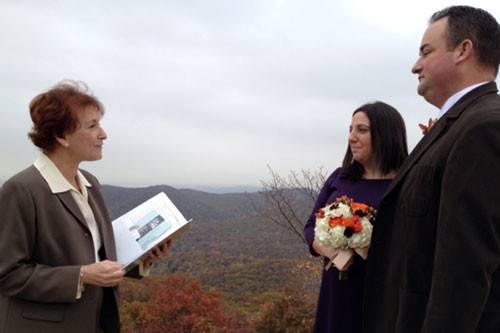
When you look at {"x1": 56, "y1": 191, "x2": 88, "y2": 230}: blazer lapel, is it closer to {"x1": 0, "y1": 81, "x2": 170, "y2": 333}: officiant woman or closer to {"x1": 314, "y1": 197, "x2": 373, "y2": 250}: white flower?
{"x1": 0, "y1": 81, "x2": 170, "y2": 333}: officiant woman

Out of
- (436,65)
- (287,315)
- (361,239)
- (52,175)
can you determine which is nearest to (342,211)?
(361,239)

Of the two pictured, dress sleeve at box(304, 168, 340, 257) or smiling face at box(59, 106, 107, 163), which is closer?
smiling face at box(59, 106, 107, 163)

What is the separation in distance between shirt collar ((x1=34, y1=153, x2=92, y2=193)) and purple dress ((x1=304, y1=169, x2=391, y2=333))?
1640 mm

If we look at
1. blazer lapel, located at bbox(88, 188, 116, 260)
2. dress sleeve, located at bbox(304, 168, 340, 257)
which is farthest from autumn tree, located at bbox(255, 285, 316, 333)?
blazer lapel, located at bbox(88, 188, 116, 260)

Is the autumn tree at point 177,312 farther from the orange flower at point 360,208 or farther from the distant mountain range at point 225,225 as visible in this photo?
the orange flower at point 360,208

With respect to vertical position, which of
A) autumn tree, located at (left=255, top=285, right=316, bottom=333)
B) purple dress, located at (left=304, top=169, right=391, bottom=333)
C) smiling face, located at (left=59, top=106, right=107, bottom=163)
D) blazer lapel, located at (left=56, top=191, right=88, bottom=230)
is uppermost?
smiling face, located at (left=59, top=106, right=107, bottom=163)

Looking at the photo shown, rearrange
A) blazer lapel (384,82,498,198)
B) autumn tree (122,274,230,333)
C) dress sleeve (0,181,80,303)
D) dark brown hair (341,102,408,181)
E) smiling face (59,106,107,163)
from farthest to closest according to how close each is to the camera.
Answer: autumn tree (122,274,230,333), dark brown hair (341,102,408,181), smiling face (59,106,107,163), dress sleeve (0,181,80,303), blazer lapel (384,82,498,198)

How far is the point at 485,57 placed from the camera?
180 centimetres

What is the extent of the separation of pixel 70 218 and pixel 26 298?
428mm

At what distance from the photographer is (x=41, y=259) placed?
2.14m

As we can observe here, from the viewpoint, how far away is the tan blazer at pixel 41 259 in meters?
2.03

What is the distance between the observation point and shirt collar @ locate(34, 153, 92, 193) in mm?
2219

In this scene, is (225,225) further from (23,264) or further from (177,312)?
(23,264)

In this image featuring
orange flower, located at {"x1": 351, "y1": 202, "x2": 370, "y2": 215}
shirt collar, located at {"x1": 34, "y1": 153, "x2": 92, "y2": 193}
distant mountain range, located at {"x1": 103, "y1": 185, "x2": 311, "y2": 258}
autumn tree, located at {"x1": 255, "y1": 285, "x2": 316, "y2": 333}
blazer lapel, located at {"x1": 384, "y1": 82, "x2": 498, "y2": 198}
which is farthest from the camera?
distant mountain range, located at {"x1": 103, "y1": 185, "x2": 311, "y2": 258}
